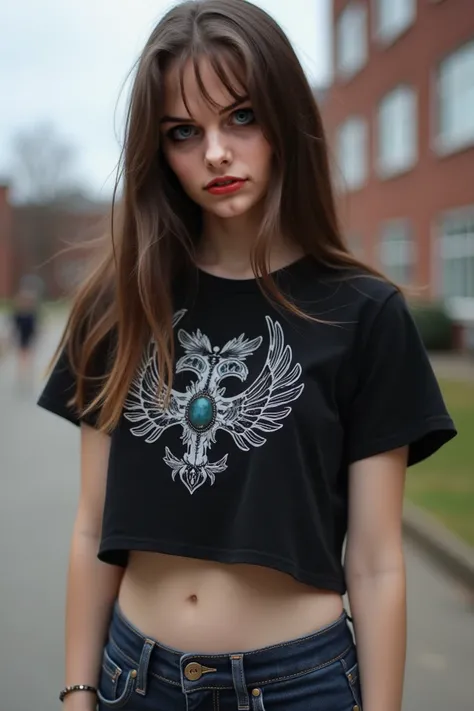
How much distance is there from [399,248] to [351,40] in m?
6.79

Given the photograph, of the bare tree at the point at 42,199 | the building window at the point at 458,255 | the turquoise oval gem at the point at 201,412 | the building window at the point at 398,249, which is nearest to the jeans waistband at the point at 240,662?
the turquoise oval gem at the point at 201,412

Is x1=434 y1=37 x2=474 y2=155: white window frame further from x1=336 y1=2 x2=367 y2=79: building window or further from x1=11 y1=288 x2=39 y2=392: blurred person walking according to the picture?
x1=11 y1=288 x2=39 y2=392: blurred person walking

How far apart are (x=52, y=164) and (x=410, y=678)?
6676 centimetres

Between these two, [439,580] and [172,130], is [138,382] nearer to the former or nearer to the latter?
[172,130]

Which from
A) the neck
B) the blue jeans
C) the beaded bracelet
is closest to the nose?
the neck

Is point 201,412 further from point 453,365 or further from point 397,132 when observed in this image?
point 397,132

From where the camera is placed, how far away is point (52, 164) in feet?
222

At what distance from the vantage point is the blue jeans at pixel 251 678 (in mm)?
1592

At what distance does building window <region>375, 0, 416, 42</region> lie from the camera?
2128 centimetres

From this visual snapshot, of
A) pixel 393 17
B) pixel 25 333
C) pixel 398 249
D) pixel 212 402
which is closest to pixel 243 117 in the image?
pixel 212 402

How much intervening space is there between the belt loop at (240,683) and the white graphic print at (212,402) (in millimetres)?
294

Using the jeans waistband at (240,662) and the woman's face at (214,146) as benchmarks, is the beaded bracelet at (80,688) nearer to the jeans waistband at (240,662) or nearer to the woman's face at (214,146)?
the jeans waistband at (240,662)

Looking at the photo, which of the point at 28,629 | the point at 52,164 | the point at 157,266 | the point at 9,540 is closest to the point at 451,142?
the point at 9,540

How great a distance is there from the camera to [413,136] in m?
21.2
